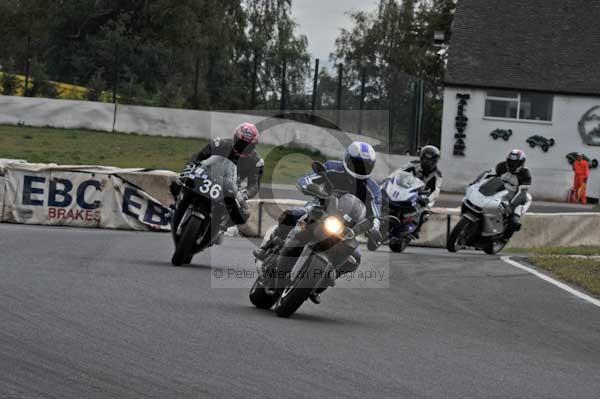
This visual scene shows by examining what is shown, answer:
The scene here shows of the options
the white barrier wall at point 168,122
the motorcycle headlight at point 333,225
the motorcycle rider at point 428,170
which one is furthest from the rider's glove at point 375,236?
the white barrier wall at point 168,122

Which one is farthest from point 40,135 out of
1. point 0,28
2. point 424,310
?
point 424,310

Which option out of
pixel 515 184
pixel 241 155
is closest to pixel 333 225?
pixel 241 155

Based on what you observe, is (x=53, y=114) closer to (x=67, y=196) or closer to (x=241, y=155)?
(x=67, y=196)

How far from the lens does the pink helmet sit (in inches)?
518

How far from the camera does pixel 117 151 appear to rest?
29.6m

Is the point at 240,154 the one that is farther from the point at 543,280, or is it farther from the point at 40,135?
the point at 40,135

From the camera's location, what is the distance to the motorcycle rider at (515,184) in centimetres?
1959

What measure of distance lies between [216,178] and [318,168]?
11.9 feet

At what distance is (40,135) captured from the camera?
3055 cm

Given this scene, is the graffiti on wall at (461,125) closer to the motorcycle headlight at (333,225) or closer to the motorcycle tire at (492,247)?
the motorcycle tire at (492,247)

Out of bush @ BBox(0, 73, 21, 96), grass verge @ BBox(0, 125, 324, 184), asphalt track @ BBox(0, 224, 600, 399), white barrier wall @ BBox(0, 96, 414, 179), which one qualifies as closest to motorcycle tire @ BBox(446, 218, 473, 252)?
asphalt track @ BBox(0, 224, 600, 399)

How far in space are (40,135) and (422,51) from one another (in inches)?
1618

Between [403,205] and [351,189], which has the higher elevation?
[351,189]

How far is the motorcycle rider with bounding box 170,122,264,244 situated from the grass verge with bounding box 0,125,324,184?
13.1 m
